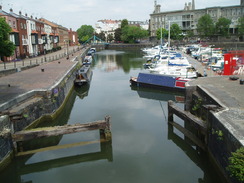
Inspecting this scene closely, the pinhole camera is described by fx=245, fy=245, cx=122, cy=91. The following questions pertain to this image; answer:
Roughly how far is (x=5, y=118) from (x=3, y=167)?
2251 millimetres

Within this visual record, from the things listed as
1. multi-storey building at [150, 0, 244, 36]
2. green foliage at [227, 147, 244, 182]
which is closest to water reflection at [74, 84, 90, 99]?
green foliage at [227, 147, 244, 182]

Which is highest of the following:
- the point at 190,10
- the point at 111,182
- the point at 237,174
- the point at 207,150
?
the point at 190,10

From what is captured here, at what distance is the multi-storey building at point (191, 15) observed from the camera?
326ft

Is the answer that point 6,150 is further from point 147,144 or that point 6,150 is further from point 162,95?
point 162,95

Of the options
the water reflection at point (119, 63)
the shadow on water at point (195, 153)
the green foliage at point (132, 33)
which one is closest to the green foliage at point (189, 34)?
the green foliage at point (132, 33)

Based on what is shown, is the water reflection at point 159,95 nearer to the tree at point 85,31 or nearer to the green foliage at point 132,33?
the green foliage at point 132,33

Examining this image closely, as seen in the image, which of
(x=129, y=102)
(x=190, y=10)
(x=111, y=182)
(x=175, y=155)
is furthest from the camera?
(x=190, y=10)

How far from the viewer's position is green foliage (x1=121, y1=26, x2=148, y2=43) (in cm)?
11779

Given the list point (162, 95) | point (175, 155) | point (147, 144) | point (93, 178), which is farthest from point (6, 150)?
point (162, 95)

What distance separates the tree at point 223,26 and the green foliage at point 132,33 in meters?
35.0

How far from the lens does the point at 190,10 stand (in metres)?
106

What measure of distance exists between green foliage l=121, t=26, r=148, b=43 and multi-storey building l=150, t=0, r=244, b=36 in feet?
20.8

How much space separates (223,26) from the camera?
94.0 metres

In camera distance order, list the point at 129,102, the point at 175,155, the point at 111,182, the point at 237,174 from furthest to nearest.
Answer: the point at 129,102
the point at 175,155
the point at 111,182
the point at 237,174
